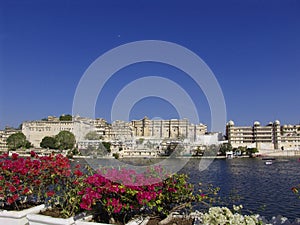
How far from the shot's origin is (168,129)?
62375 mm

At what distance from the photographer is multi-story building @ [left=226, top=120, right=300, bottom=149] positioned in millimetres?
60594

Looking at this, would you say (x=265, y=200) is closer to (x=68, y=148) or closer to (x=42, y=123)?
(x=68, y=148)

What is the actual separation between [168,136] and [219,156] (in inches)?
463

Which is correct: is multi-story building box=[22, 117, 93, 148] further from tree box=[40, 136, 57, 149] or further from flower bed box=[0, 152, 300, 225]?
flower bed box=[0, 152, 300, 225]

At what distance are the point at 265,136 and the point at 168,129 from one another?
21412 mm

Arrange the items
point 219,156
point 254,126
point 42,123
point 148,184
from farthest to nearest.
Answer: point 42,123, point 254,126, point 219,156, point 148,184

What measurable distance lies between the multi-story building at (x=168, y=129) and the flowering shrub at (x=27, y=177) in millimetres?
45454

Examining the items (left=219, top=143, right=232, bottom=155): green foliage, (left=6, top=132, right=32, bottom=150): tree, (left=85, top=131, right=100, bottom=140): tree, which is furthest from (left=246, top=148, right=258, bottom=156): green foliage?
(left=6, top=132, right=32, bottom=150): tree

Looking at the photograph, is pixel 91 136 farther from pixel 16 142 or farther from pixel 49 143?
pixel 16 142

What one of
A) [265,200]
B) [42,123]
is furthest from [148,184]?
[42,123]

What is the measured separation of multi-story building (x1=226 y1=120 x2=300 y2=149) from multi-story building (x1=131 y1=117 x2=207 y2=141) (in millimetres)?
7905

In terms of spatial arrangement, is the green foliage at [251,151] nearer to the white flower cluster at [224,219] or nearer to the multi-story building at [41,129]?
the multi-story building at [41,129]

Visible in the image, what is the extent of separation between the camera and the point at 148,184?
136 inches

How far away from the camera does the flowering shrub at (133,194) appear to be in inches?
131
